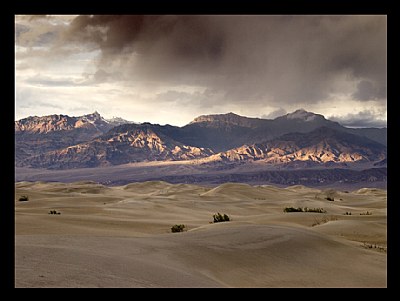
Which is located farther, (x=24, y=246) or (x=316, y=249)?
(x=316, y=249)

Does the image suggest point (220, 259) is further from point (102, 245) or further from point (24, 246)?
point (24, 246)

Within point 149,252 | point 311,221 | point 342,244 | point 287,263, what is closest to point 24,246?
point 149,252

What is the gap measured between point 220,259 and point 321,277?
196 centimetres

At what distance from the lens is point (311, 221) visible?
21109mm

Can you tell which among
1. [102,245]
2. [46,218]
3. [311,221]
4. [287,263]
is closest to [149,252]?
[102,245]

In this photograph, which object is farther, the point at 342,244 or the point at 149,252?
the point at 342,244

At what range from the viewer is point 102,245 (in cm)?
805

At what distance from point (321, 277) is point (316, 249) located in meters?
2.21
